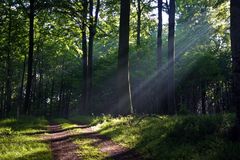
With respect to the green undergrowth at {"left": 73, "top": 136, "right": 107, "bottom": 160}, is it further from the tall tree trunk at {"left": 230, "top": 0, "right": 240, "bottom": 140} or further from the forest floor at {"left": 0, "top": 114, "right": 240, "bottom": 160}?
the tall tree trunk at {"left": 230, "top": 0, "right": 240, "bottom": 140}

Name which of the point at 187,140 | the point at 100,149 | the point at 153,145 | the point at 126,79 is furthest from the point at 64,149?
the point at 126,79

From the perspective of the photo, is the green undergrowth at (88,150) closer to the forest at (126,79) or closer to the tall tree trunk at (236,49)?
the forest at (126,79)

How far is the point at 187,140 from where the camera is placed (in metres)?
10.5

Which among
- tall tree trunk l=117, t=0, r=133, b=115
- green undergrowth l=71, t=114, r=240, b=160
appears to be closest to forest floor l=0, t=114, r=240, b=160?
green undergrowth l=71, t=114, r=240, b=160

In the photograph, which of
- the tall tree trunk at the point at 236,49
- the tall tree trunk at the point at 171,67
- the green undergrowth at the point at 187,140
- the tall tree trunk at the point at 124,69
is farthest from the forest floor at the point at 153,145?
the tall tree trunk at the point at 171,67

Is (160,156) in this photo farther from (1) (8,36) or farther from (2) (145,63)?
(2) (145,63)

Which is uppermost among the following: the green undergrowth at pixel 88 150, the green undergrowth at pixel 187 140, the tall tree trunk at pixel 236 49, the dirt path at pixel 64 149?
the tall tree trunk at pixel 236 49

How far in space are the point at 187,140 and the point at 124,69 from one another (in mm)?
10296

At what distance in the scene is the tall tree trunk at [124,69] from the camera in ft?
66.3

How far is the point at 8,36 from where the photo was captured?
115 ft

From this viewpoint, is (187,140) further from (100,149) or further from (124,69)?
(124,69)

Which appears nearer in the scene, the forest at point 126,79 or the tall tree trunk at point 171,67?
the forest at point 126,79

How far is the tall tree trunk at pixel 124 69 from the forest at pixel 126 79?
57mm

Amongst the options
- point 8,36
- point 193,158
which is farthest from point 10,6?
point 193,158
